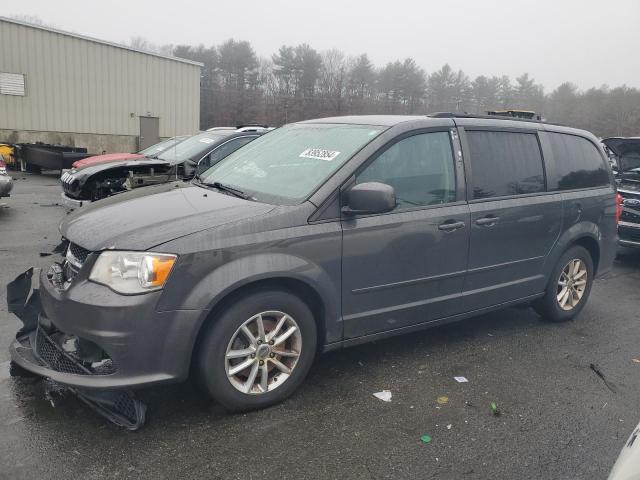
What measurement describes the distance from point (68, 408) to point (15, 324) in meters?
1.54

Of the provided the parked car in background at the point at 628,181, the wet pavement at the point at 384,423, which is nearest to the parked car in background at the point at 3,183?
the wet pavement at the point at 384,423

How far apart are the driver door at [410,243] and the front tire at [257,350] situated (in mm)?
375

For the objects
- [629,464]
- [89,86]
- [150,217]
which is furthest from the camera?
[89,86]

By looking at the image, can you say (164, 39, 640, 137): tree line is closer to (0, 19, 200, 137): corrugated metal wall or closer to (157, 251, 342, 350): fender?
(0, 19, 200, 137): corrugated metal wall

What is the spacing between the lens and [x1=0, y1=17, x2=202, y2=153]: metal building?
922 inches

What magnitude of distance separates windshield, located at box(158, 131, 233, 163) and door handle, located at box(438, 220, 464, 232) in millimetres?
5407

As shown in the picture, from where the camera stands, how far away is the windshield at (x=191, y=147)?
8.54 metres

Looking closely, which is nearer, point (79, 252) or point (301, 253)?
point (79, 252)

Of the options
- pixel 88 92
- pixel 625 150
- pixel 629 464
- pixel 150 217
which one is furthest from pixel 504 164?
pixel 88 92

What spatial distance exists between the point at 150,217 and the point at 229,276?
2.11 feet

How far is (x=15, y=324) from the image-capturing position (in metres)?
4.32

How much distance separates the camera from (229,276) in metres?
2.97

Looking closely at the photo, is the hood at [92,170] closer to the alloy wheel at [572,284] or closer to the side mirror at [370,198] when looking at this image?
the side mirror at [370,198]

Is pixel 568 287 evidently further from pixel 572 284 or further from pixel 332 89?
pixel 332 89
